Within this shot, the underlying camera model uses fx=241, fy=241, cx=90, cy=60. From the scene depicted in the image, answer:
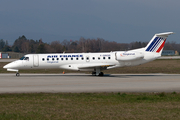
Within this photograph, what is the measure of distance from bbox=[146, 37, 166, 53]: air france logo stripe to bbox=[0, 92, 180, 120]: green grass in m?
16.3

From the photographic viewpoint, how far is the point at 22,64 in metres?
28.6

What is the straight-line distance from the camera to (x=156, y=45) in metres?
28.8

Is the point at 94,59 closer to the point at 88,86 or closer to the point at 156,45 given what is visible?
→ the point at 156,45

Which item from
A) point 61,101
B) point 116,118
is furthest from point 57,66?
point 116,118

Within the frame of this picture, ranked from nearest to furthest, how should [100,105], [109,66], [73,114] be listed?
[73,114] → [100,105] → [109,66]

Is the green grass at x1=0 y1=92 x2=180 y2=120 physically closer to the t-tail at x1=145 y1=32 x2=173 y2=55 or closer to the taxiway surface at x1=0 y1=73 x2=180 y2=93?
the taxiway surface at x1=0 y1=73 x2=180 y2=93

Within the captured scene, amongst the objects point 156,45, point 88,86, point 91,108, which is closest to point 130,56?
point 156,45

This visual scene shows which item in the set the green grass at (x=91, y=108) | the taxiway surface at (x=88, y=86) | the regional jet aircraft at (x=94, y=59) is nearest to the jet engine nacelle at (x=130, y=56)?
the regional jet aircraft at (x=94, y=59)

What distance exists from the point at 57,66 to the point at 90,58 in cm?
404

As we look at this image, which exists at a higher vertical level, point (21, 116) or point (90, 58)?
point (90, 58)

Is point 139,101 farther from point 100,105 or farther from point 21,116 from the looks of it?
point 21,116

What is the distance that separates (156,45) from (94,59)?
298 inches

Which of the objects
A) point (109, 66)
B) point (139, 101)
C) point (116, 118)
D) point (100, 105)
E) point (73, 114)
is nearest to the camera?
point (116, 118)

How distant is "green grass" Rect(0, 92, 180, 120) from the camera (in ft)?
30.1
